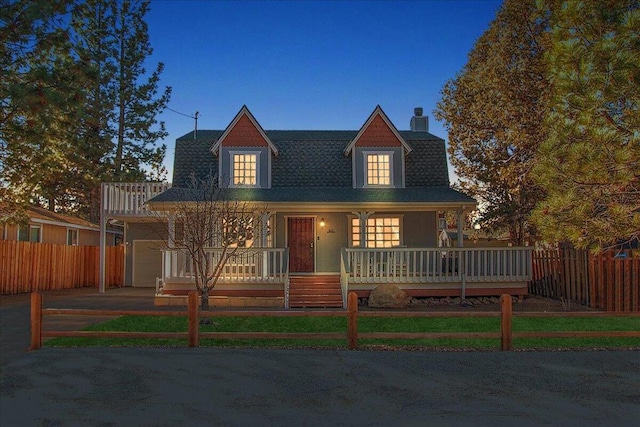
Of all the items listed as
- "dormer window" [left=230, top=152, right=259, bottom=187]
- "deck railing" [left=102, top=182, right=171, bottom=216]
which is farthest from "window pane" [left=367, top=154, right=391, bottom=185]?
"deck railing" [left=102, top=182, right=171, bottom=216]

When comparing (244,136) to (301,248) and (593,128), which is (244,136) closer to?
(301,248)

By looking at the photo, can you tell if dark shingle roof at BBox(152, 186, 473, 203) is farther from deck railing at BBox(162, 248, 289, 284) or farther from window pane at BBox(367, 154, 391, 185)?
deck railing at BBox(162, 248, 289, 284)

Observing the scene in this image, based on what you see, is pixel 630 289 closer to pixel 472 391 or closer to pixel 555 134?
pixel 555 134

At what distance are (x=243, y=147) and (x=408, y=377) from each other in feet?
45.7

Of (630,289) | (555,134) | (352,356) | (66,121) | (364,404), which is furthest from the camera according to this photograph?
(630,289)

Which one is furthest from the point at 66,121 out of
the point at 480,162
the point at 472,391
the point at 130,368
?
the point at 480,162

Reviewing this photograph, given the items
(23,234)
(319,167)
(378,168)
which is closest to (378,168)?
(378,168)

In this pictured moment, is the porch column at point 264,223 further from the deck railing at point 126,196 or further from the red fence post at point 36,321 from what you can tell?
the red fence post at point 36,321

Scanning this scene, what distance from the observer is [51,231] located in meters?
25.8

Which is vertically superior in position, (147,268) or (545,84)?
(545,84)

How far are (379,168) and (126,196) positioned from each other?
34.0 ft

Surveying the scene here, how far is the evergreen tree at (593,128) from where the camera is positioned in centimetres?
929

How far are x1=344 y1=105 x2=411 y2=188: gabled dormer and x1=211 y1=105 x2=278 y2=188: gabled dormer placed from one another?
11.3 feet

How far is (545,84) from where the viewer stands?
61.7 feet
